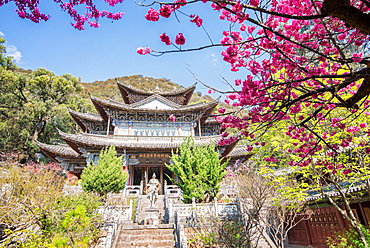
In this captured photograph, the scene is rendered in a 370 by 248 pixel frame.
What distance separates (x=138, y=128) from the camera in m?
18.8

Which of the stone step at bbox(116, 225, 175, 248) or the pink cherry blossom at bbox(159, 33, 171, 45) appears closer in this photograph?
the pink cherry blossom at bbox(159, 33, 171, 45)

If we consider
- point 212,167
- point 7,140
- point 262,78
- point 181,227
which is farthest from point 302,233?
point 7,140

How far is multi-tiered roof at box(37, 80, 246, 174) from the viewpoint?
15703 millimetres

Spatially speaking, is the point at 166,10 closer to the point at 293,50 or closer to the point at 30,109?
the point at 293,50

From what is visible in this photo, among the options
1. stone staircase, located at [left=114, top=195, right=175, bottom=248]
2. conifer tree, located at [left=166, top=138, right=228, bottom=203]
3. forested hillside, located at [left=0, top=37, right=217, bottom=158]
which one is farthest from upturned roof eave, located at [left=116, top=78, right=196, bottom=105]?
stone staircase, located at [left=114, top=195, right=175, bottom=248]

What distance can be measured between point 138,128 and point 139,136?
183 cm

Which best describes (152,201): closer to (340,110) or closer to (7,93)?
(340,110)

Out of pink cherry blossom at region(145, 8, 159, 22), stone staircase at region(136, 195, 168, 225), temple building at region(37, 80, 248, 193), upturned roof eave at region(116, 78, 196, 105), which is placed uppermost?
upturned roof eave at region(116, 78, 196, 105)

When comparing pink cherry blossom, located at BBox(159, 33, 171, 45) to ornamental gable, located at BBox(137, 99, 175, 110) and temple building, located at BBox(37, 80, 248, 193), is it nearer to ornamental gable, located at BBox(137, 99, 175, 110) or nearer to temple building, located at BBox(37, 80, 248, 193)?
temple building, located at BBox(37, 80, 248, 193)

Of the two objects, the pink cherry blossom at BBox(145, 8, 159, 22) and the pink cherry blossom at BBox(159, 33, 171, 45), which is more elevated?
the pink cherry blossom at BBox(145, 8, 159, 22)

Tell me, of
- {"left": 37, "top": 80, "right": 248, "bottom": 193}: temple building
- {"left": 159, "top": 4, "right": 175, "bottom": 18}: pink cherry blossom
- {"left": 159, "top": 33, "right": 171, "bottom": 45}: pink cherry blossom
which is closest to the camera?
{"left": 159, "top": 4, "right": 175, "bottom": 18}: pink cherry blossom

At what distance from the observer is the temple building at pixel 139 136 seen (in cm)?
1566

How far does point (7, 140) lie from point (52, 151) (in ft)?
38.6

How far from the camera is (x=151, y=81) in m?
90.3
